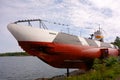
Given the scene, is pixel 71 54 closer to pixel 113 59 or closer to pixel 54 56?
pixel 54 56

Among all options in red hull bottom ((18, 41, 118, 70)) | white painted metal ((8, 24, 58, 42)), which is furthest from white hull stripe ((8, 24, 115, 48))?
red hull bottom ((18, 41, 118, 70))

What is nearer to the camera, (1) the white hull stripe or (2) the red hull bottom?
(1) the white hull stripe

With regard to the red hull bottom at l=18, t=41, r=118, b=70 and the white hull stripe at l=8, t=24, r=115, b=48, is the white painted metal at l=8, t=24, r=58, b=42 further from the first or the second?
the red hull bottom at l=18, t=41, r=118, b=70

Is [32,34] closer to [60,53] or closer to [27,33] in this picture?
[27,33]

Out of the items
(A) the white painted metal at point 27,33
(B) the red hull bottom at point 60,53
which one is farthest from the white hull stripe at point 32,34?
(B) the red hull bottom at point 60,53

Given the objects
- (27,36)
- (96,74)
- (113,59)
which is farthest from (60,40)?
(96,74)

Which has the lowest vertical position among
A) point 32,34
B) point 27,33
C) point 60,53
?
point 60,53

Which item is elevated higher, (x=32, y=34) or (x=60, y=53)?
(x=32, y=34)

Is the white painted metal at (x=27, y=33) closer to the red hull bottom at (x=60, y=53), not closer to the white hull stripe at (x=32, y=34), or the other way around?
the white hull stripe at (x=32, y=34)

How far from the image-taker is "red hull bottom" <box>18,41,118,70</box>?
2597cm

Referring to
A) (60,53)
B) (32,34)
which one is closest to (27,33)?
(32,34)

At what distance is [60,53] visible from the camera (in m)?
26.8

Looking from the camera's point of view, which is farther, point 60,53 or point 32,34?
point 60,53

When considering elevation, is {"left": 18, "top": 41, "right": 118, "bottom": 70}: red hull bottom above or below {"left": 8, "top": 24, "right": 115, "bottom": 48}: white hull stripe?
below
